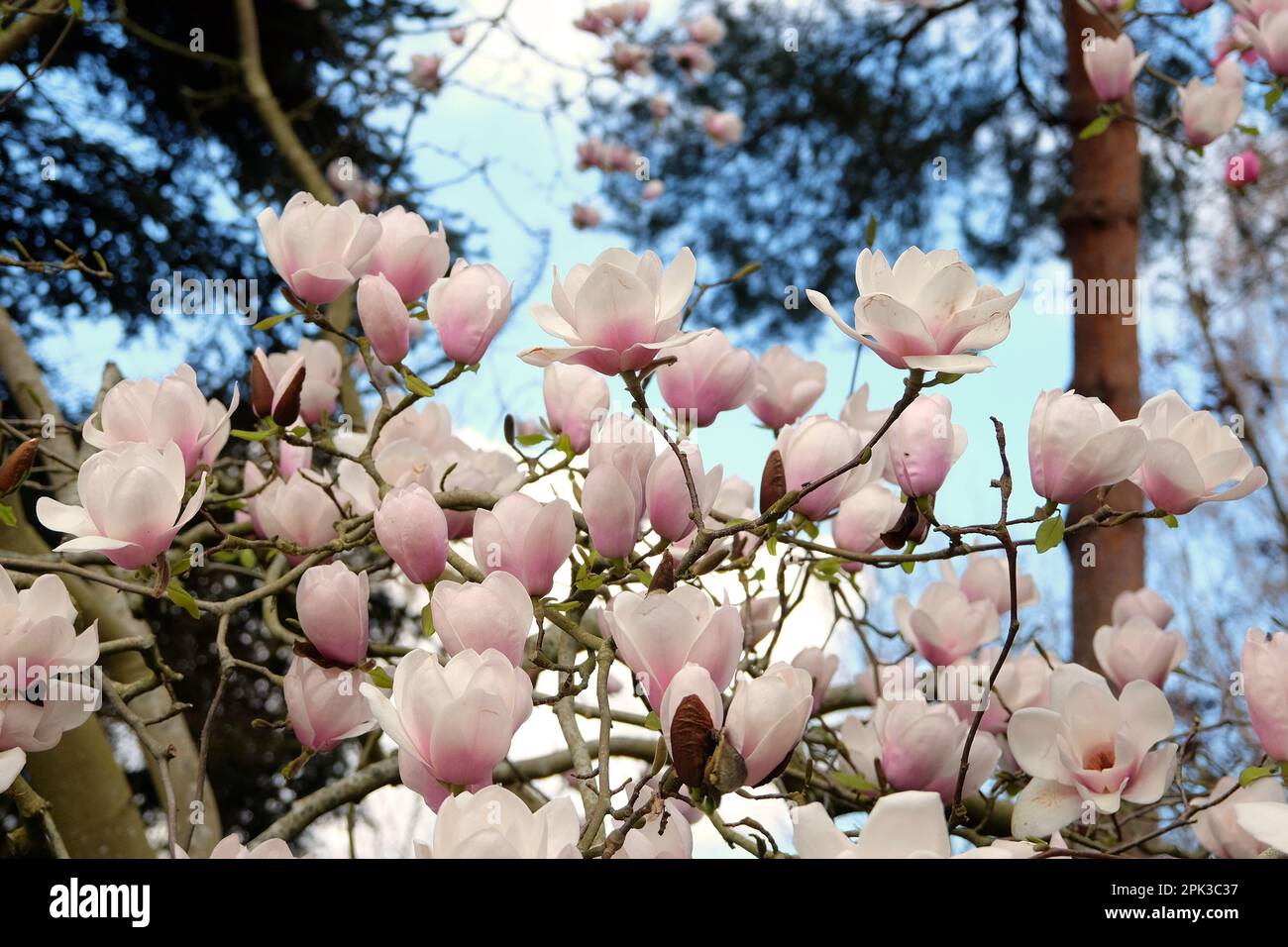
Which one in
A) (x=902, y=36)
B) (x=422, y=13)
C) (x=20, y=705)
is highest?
(x=422, y=13)

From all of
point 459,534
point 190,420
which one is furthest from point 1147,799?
point 190,420

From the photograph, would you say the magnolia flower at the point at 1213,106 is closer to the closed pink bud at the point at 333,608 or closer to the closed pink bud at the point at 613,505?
the closed pink bud at the point at 613,505

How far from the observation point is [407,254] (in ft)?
2.71

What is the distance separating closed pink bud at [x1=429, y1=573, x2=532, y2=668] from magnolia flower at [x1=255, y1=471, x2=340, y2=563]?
0.29 metres

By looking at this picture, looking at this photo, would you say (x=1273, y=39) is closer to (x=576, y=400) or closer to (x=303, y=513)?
(x=576, y=400)

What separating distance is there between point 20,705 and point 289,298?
0.33 metres

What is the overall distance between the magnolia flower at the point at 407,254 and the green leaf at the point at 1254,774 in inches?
24.7

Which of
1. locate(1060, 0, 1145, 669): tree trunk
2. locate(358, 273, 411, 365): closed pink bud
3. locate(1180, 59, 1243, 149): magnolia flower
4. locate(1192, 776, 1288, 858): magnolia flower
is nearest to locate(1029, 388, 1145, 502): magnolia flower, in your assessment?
locate(1192, 776, 1288, 858): magnolia flower

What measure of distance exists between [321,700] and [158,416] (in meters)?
0.21

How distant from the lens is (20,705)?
62 cm

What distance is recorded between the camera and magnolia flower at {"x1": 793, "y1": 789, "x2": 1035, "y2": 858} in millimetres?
463

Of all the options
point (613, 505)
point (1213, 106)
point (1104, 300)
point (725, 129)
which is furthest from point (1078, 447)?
point (725, 129)

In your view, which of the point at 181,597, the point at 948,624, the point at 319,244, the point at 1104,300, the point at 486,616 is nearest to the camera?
the point at 486,616
